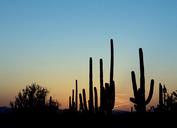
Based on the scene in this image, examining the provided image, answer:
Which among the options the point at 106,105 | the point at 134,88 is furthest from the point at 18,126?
the point at 134,88

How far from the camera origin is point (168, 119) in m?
18.1

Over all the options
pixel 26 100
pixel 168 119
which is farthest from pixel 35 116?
pixel 26 100

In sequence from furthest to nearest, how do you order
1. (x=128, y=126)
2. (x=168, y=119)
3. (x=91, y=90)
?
(x=91, y=90)
(x=128, y=126)
(x=168, y=119)

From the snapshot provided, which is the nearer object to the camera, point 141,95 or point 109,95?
point 141,95

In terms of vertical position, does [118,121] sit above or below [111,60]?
below

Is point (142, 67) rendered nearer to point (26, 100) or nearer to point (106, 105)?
point (106, 105)

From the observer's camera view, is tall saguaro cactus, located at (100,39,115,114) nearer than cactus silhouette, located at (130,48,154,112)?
No

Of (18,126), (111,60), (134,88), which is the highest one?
(111,60)

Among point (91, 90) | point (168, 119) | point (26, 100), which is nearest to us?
point (168, 119)

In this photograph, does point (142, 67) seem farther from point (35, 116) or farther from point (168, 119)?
point (35, 116)

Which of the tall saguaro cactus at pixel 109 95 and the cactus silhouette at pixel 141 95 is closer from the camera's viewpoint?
the cactus silhouette at pixel 141 95

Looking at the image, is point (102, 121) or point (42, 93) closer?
point (102, 121)

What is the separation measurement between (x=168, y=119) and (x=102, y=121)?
398 cm

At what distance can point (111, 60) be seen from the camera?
2138 centimetres
